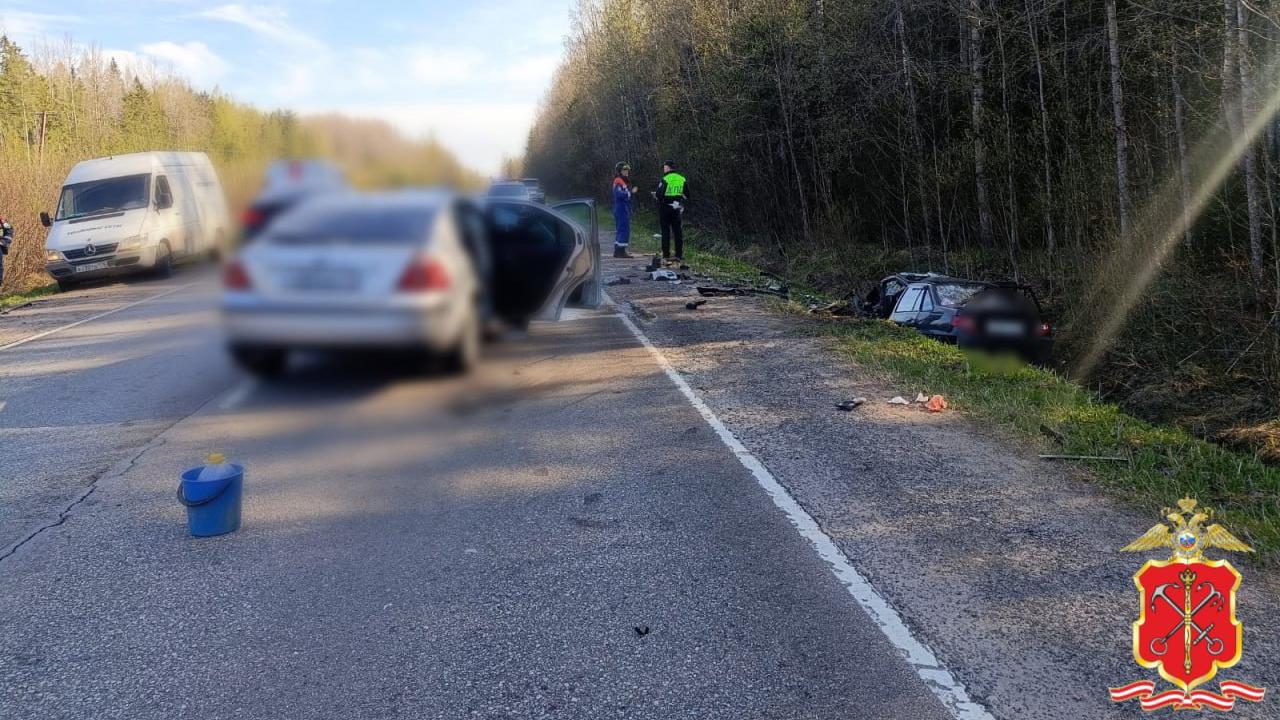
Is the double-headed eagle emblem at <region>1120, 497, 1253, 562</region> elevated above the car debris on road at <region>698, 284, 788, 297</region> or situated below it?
below

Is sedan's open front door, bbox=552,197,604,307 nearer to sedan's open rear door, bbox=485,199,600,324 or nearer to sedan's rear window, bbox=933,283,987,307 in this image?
sedan's open rear door, bbox=485,199,600,324

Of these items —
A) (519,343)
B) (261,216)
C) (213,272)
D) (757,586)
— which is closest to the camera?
(261,216)

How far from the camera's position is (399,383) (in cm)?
114

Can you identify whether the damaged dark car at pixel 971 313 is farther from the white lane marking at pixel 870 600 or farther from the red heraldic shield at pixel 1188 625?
the white lane marking at pixel 870 600

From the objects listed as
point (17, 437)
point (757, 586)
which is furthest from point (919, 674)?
point (17, 437)

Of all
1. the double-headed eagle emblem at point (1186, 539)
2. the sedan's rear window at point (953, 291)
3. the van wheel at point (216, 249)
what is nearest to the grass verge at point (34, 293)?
the van wheel at point (216, 249)

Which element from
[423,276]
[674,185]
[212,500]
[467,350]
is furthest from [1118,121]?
[423,276]

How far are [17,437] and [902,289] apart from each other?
18.3 meters

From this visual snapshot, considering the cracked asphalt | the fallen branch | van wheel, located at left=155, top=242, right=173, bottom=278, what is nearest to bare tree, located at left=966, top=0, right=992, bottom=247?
the cracked asphalt

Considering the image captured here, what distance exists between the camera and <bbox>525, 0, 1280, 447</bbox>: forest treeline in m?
14.3

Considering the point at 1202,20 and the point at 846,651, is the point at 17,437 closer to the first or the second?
the point at 846,651

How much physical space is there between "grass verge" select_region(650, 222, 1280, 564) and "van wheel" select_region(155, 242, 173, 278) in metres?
5.92

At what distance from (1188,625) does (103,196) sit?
24.2ft

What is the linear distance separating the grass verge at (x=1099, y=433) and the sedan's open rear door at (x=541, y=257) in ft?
18.1
